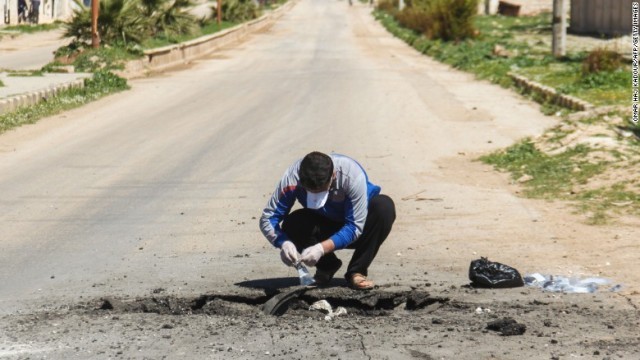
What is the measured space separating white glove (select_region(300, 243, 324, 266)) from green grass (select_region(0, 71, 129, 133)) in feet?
36.4

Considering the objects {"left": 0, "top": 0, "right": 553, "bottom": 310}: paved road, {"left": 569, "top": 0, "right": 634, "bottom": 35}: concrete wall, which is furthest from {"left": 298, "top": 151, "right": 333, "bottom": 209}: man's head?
{"left": 569, "top": 0, "right": 634, "bottom": 35}: concrete wall

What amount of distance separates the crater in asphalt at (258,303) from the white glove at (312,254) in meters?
0.26

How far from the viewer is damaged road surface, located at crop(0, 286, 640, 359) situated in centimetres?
626

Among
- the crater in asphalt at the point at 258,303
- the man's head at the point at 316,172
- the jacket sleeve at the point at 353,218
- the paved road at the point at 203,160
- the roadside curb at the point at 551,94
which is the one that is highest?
the man's head at the point at 316,172

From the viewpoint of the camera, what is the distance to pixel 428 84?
26.6 meters

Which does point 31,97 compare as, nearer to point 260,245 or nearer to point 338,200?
point 260,245

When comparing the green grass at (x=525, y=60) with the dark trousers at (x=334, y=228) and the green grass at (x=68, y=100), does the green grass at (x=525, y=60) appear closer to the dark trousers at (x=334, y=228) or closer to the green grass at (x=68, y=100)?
the green grass at (x=68, y=100)

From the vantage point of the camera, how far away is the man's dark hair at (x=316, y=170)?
23.2ft

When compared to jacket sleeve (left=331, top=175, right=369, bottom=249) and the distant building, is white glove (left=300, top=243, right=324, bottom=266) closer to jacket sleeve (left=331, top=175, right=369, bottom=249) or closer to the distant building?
jacket sleeve (left=331, top=175, right=369, bottom=249)

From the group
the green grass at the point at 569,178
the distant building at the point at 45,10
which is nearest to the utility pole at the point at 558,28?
the green grass at the point at 569,178

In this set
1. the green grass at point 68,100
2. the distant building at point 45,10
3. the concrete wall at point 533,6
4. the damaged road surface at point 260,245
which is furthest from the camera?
the concrete wall at point 533,6

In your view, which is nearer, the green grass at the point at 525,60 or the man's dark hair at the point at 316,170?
the man's dark hair at the point at 316,170

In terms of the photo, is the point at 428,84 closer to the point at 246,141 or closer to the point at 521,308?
the point at 246,141

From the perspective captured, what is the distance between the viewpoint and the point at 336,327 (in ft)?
22.4
